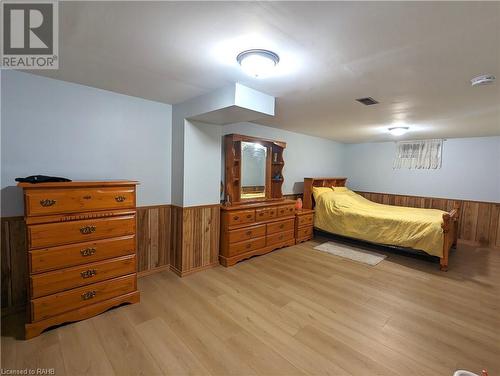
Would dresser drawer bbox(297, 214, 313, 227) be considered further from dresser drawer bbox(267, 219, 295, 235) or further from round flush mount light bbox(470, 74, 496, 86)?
round flush mount light bbox(470, 74, 496, 86)

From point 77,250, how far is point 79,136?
1166mm

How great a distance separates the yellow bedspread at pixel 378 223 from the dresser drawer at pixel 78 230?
3.59 meters

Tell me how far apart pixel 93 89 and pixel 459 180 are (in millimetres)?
6500

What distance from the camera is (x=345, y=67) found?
1875 millimetres

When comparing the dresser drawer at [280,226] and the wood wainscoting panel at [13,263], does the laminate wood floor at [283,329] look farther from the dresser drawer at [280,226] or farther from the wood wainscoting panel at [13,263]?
the dresser drawer at [280,226]

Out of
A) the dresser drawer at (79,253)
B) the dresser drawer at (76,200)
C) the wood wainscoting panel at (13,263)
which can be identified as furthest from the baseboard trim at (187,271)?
the wood wainscoting panel at (13,263)

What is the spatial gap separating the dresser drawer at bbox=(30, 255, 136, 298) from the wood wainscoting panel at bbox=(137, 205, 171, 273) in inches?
25.5

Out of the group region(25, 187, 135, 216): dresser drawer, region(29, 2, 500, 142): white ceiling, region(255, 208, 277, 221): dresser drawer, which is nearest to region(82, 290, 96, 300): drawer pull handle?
region(25, 187, 135, 216): dresser drawer

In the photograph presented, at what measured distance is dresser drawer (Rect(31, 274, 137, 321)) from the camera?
1.90 metres

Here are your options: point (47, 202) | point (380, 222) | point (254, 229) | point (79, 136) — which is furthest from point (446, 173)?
point (47, 202)

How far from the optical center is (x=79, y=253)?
81.6 inches

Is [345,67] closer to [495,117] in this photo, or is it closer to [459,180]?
[495,117]

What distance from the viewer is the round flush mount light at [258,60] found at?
164cm

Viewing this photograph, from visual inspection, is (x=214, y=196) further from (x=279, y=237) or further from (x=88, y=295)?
(x=88, y=295)
